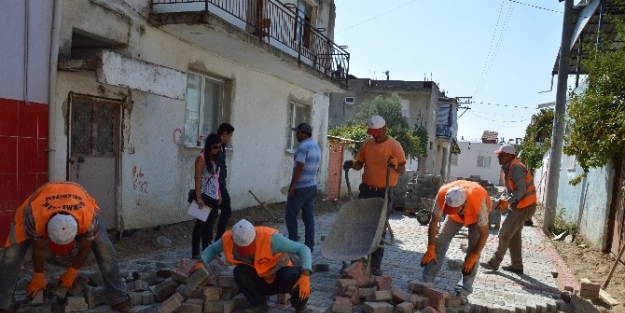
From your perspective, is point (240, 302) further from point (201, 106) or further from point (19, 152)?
point (201, 106)

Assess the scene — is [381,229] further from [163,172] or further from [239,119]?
[239,119]

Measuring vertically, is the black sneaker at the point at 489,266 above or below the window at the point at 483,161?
below

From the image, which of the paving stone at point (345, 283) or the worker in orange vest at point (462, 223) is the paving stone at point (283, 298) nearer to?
the paving stone at point (345, 283)

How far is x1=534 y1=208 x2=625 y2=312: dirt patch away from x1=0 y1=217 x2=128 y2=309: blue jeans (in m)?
5.04

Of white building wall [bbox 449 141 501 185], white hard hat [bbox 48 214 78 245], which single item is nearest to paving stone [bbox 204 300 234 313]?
white hard hat [bbox 48 214 78 245]

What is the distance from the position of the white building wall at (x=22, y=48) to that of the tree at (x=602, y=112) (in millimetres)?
7251

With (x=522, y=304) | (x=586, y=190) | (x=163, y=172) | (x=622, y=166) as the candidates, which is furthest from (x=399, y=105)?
(x=522, y=304)

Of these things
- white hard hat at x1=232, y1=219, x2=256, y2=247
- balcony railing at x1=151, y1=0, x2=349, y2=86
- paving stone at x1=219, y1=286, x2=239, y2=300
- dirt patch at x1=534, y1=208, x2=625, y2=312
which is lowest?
dirt patch at x1=534, y1=208, x2=625, y2=312

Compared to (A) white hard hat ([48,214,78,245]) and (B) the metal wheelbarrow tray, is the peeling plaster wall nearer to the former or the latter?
(A) white hard hat ([48,214,78,245])

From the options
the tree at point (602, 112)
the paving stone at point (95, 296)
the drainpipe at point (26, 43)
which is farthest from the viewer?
the tree at point (602, 112)

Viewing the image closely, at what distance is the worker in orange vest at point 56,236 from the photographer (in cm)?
321

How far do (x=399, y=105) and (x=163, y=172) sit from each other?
702 inches

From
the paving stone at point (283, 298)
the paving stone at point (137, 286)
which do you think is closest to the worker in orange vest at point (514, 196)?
the paving stone at point (283, 298)

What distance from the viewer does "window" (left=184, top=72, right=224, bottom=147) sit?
25.0 feet
